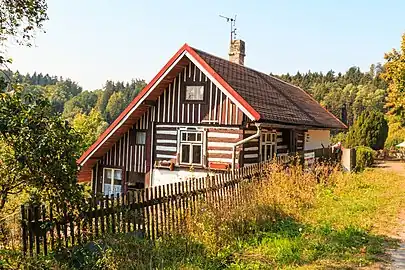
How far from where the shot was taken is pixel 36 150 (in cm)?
496

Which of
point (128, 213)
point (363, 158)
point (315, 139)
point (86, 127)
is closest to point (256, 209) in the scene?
point (128, 213)

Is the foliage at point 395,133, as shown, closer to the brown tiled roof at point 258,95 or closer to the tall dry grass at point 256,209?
the brown tiled roof at point 258,95

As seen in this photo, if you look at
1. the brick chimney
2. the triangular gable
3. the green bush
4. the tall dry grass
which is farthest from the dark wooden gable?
the green bush

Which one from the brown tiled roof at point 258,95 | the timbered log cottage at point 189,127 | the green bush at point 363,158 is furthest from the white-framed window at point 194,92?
the green bush at point 363,158

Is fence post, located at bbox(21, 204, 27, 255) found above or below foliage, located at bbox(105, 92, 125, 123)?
below

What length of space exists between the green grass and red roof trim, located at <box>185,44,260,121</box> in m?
3.40

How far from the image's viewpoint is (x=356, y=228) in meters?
8.79

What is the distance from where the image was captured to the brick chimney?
862 inches

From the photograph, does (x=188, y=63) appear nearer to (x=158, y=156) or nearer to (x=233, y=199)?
(x=158, y=156)

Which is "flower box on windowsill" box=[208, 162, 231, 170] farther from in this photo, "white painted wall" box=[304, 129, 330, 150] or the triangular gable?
"white painted wall" box=[304, 129, 330, 150]

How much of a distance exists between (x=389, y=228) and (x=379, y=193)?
5.50 metres

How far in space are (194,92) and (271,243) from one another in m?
9.09

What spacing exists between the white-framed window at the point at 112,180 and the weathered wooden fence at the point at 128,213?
9215 mm

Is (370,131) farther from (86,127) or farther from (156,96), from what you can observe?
(86,127)
